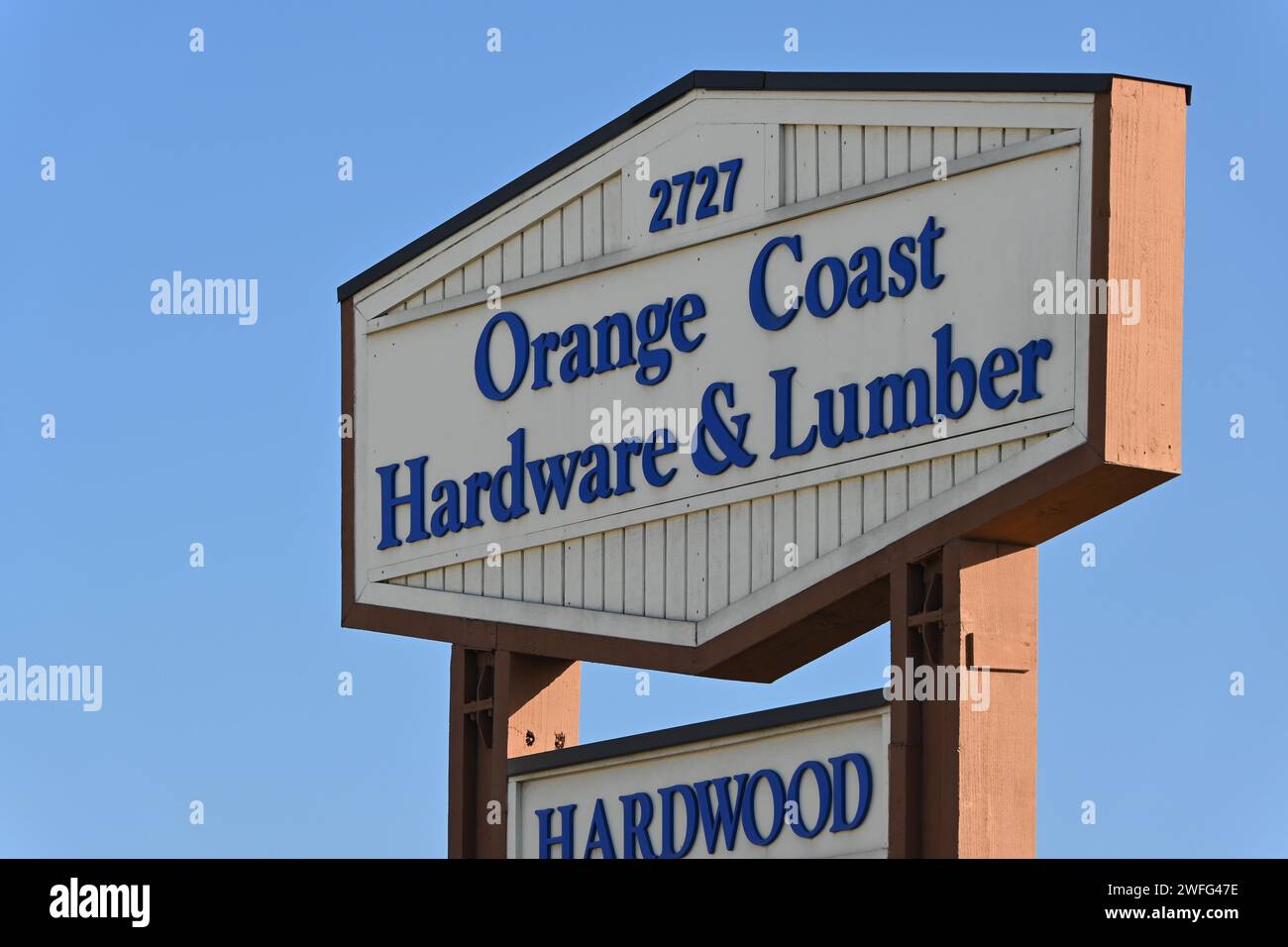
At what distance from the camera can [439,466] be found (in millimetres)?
20672

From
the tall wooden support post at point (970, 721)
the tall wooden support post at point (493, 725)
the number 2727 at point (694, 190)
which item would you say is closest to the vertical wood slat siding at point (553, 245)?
the number 2727 at point (694, 190)

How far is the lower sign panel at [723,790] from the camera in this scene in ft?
55.7

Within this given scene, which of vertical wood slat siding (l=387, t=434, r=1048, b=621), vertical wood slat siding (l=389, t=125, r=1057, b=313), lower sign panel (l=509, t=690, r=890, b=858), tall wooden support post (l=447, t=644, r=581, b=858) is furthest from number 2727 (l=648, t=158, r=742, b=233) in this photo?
lower sign panel (l=509, t=690, r=890, b=858)

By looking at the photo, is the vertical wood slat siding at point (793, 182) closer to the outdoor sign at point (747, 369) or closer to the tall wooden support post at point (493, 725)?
the outdoor sign at point (747, 369)

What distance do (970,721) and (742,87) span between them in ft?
15.9

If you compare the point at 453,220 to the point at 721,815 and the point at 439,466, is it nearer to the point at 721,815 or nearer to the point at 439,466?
the point at 439,466

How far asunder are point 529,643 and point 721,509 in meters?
2.15

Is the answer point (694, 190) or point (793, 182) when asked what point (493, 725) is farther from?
point (793, 182)

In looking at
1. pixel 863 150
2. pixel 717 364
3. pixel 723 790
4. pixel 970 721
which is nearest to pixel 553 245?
pixel 717 364

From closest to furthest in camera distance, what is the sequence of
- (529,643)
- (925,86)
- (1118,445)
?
1. (1118,445)
2. (925,86)
3. (529,643)

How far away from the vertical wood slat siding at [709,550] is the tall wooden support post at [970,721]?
0.57 meters

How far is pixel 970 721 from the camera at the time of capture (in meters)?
16.3

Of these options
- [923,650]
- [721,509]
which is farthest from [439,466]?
[923,650]

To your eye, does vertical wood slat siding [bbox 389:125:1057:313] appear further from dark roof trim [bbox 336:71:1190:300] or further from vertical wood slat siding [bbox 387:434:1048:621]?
vertical wood slat siding [bbox 387:434:1048:621]
